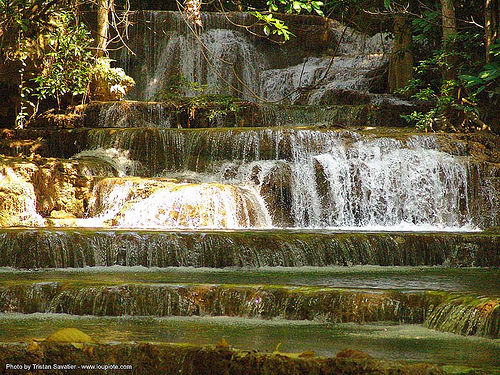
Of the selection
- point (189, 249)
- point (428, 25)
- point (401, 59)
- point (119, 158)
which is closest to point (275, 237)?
point (189, 249)

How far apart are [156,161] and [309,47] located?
29.0 ft

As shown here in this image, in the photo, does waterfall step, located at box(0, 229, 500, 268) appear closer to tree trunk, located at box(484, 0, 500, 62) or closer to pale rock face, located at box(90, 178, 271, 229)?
pale rock face, located at box(90, 178, 271, 229)

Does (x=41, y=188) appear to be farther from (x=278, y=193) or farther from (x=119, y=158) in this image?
(x=278, y=193)

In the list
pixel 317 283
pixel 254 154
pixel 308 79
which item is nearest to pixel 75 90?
pixel 254 154

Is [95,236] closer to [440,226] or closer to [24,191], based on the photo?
[24,191]

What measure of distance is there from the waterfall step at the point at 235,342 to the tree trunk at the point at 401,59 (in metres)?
11.3

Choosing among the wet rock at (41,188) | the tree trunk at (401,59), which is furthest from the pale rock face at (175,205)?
the tree trunk at (401,59)

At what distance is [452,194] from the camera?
11648mm

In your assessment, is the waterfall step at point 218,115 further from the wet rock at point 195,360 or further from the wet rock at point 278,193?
the wet rock at point 195,360

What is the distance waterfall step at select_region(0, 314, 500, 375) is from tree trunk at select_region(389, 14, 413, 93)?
11.3 meters

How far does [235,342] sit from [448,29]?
35.1ft

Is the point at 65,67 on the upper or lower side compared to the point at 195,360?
upper

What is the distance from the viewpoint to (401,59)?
15812 mm

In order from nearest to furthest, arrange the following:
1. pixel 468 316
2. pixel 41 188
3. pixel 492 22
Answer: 1. pixel 468 316
2. pixel 41 188
3. pixel 492 22
